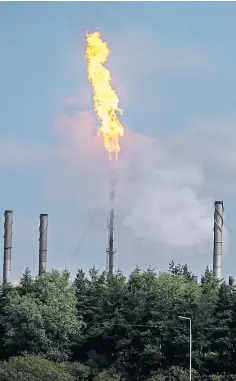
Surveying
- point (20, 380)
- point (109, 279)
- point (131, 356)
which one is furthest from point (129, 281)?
point (20, 380)

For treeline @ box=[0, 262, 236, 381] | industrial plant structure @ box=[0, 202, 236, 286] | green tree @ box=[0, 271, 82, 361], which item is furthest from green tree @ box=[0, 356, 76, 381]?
industrial plant structure @ box=[0, 202, 236, 286]

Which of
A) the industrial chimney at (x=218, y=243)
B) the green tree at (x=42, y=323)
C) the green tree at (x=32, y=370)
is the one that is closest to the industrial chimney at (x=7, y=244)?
the green tree at (x=42, y=323)

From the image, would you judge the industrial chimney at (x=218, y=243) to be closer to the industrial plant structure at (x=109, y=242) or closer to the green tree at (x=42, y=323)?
the industrial plant structure at (x=109, y=242)

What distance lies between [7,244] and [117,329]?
79.3 feet

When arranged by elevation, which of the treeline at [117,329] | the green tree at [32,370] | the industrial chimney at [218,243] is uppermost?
the industrial chimney at [218,243]

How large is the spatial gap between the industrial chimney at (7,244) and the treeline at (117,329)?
9687mm

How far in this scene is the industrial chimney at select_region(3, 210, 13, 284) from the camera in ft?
358

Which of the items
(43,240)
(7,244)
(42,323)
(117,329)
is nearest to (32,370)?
(42,323)

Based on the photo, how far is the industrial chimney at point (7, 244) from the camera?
109 metres

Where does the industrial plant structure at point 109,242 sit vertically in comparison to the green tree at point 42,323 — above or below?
above

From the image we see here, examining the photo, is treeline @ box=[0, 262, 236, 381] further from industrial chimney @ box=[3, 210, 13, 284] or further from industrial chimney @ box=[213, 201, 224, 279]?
industrial chimney @ box=[3, 210, 13, 284]

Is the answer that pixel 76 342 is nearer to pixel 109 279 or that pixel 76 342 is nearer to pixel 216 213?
pixel 109 279

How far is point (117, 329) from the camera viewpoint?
9088 cm

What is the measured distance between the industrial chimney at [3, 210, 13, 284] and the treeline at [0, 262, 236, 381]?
9687 mm
